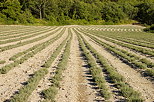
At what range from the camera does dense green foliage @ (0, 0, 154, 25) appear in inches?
2975

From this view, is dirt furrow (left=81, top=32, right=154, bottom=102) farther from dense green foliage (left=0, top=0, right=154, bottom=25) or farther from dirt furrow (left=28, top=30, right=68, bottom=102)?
dense green foliage (left=0, top=0, right=154, bottom=25)

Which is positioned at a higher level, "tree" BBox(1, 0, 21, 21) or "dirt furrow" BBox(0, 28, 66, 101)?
"tree" BBox(1, 0, 21, 21)

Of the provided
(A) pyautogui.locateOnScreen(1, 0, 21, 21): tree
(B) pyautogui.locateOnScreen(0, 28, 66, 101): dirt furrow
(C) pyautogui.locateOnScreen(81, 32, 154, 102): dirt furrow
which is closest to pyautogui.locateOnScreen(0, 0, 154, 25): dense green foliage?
(A) pyautogui.locateOnScreen(1, 0, 21, 21): tree

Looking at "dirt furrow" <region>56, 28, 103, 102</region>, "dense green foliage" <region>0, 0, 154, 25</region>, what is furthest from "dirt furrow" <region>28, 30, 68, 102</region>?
"dense green foliage" <region>0, 0, 154, 25</region>

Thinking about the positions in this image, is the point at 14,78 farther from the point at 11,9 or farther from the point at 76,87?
the point at 11,9

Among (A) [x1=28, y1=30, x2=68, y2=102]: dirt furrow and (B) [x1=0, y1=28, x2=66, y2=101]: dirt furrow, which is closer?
(A) [x1=28, y1=30, x2=68, y2=102]: dirt furrow

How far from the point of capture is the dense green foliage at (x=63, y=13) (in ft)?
248

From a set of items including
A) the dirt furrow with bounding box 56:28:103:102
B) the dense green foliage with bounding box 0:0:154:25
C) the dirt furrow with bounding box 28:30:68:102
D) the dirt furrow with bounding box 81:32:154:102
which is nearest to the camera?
the dirt furrow with bounding box 28:30:68:102

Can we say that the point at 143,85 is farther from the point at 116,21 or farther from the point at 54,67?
the point at 116,21

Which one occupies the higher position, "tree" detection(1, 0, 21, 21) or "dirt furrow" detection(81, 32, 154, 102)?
"tree" detection(1, 0, 21, 21)

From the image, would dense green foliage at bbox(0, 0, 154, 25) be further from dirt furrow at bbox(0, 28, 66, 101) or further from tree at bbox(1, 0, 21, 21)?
dirt furrow at bbox(0, 28, 66, 101)

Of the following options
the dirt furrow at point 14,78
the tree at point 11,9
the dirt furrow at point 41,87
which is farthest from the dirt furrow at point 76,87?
the tree at point 11,9

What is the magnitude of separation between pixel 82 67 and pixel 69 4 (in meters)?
102

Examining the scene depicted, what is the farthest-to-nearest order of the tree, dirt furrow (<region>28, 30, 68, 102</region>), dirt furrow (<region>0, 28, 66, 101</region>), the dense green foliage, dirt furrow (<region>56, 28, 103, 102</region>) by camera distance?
the dense green foliage, the tree, dirt furrow (<region>0, 28, 66, 101</region>), dirt furrow (<region>56, 28, 103, 102</region>), dirt furrow (<region>28, 30, 68, 102</region>)
